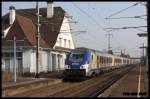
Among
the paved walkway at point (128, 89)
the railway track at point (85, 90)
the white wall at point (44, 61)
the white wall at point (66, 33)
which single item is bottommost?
the railway track at point (85, 90)

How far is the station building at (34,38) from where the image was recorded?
44375 millimetres

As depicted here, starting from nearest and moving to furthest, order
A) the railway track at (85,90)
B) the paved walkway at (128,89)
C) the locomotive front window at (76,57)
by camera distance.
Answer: the paved walkway at (128,89) → the railway track at (85,90) → the locomotive front window at (76,57)

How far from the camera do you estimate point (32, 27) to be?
2087 inches

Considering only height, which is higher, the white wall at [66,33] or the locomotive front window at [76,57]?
the white wall at [66,33]

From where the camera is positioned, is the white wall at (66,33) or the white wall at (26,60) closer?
the white wall at (26,60)

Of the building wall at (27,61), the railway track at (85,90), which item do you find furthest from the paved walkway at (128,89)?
the building wall at (27,61)

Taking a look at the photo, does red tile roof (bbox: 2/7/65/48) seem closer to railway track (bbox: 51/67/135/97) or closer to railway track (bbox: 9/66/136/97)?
railway track (bbox: 51/67/135/97)

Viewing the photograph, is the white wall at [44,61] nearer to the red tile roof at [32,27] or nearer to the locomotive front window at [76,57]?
the red tile roof at [32,27]

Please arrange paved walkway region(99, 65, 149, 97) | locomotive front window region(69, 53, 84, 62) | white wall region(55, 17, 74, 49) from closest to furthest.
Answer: paved walkway region(99, 65, 149, 97) < locomotive front window region(69, 53, 84, 62) < white wall region(55, 17, 74, 49)

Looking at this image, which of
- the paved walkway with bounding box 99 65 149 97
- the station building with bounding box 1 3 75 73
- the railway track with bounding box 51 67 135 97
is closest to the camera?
the paved walkway with bounding box 99 65 149 97

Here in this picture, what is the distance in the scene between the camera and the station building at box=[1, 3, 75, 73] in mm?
44375

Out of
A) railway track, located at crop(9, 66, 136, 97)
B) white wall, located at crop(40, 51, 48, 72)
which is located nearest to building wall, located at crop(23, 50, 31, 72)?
white wall, located at crop(40, 51, 48, 72)

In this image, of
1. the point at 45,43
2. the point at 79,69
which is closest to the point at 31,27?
the point at 45,43

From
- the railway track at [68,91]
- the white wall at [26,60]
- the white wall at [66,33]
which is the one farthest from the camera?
the white wall at [66,33]
